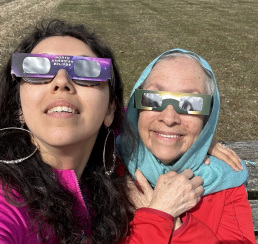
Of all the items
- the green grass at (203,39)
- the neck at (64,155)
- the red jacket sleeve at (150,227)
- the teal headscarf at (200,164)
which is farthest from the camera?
the green grass at (203,39)

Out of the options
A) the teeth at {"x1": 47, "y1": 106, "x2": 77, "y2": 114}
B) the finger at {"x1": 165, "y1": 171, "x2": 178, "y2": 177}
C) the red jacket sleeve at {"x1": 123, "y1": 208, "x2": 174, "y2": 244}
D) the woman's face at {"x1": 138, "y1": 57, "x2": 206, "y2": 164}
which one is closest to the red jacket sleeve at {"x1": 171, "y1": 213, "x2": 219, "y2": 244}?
the red jacket sleeve at {"x1": 123, "y1": 208, "x2": 174, "y2": 244}

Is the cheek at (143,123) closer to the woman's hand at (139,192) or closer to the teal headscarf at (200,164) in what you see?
the teal headscarf at (200,164)

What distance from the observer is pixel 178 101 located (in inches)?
95.9

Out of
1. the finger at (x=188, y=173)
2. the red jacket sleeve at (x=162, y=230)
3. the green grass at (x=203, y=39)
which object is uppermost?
the finger at (x=188, y=173)

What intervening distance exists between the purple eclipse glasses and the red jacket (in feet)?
3.29

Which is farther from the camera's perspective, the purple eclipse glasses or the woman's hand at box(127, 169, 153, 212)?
the woman's hand at box(127, 169, 153, 212)

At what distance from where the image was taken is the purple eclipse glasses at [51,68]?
6.03 ft

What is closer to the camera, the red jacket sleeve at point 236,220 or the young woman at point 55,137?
the young woman at point 55,137

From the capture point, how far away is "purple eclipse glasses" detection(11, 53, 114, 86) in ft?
6.03

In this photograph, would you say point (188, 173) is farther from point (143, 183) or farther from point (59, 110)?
point (59, 110)

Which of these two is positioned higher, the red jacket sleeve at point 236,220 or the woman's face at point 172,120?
the woman's face at point 172,120

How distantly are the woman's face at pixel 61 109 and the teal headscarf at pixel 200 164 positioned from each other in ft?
2.55

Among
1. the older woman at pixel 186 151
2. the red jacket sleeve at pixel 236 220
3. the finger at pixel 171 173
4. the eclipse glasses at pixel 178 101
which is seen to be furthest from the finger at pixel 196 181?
the eclipse glasses at pixel 178 101

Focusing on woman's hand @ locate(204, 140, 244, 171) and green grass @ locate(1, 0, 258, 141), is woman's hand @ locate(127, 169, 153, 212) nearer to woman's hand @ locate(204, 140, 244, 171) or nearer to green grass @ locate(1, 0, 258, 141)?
woman's hand @ locate(204, 140, 244, 171)
